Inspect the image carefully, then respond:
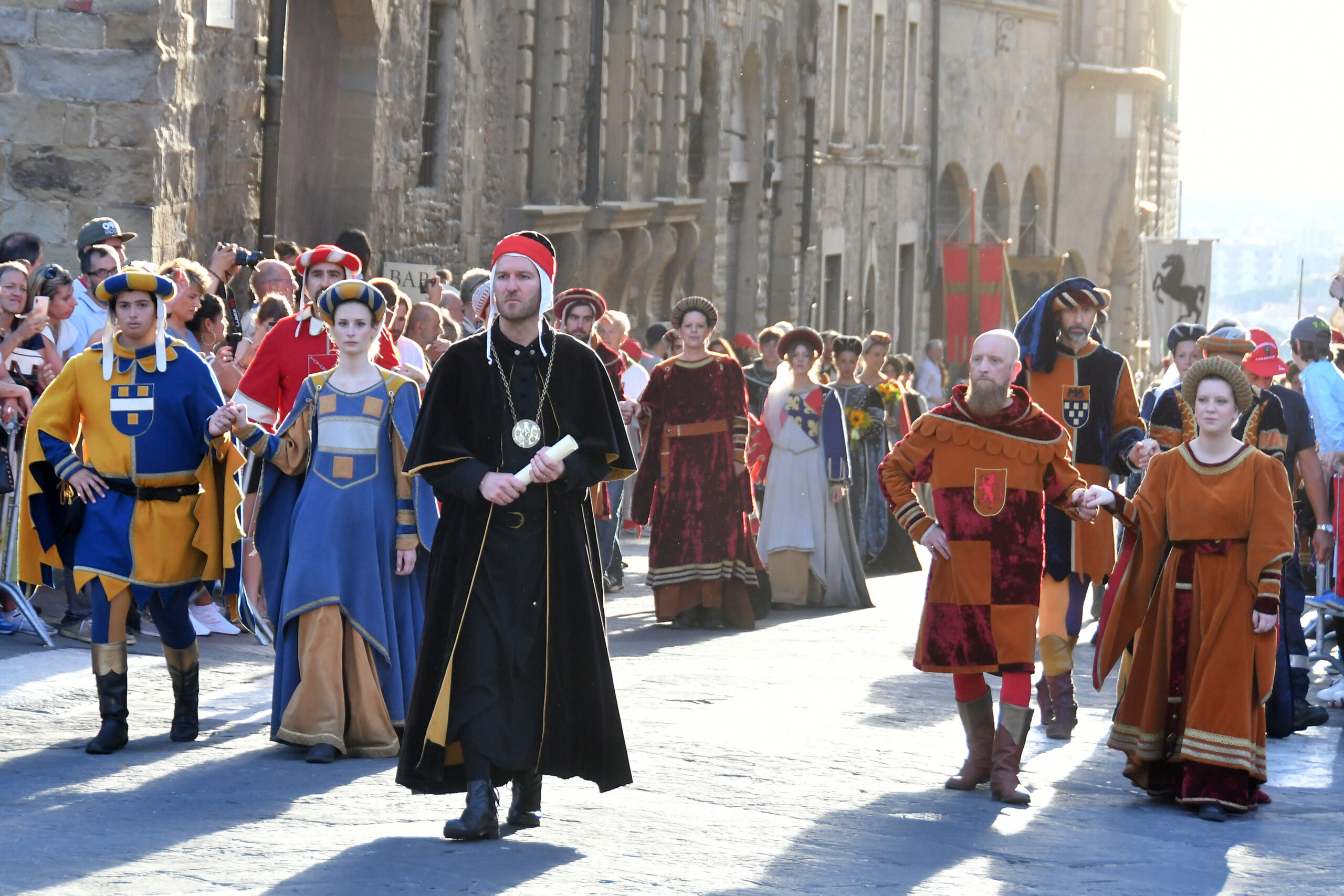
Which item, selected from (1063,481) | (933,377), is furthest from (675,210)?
(1063,481)

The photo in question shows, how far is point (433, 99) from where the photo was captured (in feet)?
58.7

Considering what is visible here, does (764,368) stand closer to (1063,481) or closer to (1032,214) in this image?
(1063,481)

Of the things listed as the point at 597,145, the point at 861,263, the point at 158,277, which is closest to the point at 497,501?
the point at 158,277

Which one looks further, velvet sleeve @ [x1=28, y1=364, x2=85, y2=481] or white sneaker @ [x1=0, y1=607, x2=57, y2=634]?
white sneaker @ [x1=0, y1=607, x2=57, y2=634]

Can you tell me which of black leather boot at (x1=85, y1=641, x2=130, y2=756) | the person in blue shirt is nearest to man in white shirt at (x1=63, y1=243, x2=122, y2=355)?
black leather boot at (x1=85, y1=641, x2=130, y2=756)

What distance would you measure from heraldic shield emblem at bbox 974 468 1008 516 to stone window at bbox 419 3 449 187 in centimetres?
1141

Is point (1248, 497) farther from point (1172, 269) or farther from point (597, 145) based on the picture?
point (1172, 269)

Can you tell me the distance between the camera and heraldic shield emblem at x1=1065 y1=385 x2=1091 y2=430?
8625 mm

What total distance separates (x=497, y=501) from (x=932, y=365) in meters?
18.1

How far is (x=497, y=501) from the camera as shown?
19.6ft

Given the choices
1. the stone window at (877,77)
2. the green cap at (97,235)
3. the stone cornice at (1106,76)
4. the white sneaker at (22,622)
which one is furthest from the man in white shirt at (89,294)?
the stone cornice at (1106,76)

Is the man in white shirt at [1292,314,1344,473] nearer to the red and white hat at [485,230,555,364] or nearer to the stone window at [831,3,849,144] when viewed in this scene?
the red and white hat at [485,230,555,364]

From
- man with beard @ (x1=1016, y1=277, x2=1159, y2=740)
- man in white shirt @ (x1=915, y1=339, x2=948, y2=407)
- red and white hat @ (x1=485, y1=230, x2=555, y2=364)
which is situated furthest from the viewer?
man in white shirt @ (x1=915, y1=339, x2=948, y2=407)

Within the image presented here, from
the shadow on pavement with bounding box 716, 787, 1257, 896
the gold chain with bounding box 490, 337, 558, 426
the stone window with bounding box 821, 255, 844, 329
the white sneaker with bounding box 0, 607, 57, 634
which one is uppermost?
the stone window with bounding box 821, 255, 844, 329
